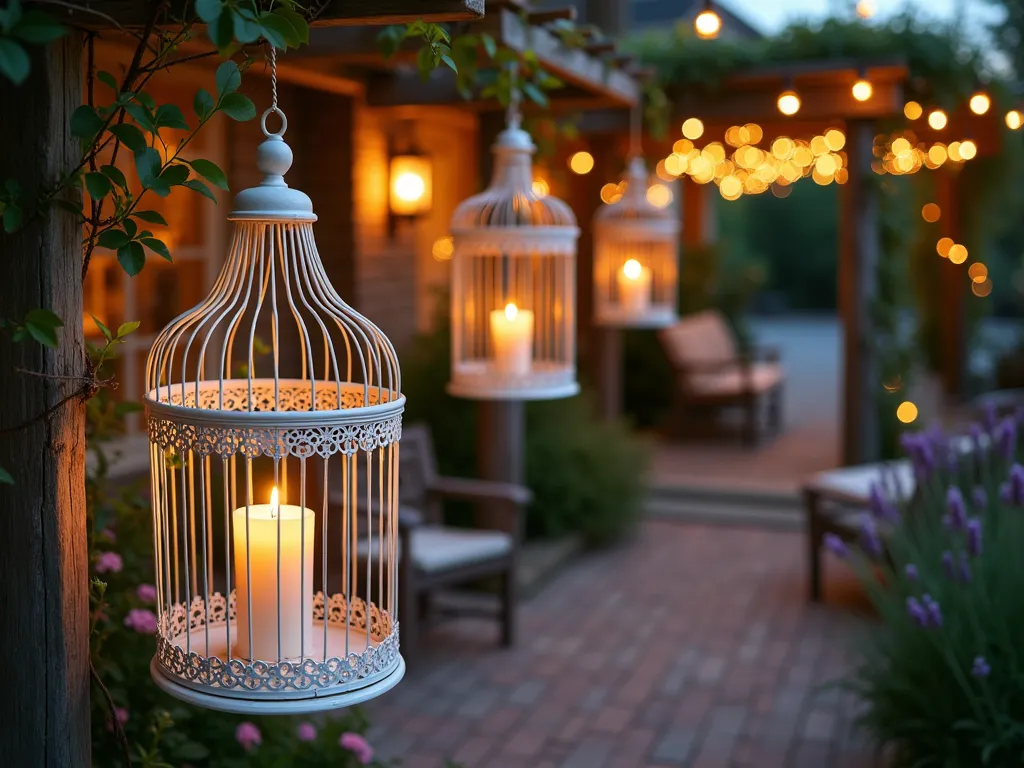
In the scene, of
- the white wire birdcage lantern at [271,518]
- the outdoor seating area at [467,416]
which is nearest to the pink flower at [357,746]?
the outdoor seating area at [467,416]

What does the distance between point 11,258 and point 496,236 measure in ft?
6.87

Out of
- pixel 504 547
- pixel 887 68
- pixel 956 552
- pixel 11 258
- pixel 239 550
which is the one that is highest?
pixel 887 68

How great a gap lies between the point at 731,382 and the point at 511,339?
6.50 m

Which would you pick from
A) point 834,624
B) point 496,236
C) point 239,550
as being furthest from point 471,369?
point 834,624

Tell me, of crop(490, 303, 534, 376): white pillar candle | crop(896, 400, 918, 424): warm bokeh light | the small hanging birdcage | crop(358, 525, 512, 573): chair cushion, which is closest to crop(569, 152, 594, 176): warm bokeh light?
crop(896, 400, 918, 424): warm bokeh light

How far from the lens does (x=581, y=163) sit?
9.27 m

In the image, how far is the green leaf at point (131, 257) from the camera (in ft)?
6.30

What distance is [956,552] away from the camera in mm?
3615

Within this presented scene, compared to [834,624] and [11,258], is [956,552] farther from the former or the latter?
[11,258]

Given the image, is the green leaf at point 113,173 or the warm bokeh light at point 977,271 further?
the warm bokeh light at point 977,271

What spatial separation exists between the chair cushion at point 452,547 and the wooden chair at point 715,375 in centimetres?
482

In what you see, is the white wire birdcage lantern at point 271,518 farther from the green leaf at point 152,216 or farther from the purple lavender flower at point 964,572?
the purple lavender flower at point 964,572

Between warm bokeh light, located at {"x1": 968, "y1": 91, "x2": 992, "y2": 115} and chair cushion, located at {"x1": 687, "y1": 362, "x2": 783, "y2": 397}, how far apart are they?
3030 millimetres

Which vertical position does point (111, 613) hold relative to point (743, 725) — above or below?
above
